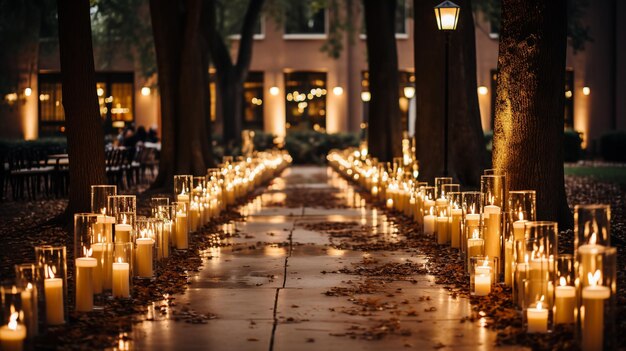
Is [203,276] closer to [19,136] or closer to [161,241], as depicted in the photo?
[161,241]

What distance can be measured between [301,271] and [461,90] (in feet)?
30.8

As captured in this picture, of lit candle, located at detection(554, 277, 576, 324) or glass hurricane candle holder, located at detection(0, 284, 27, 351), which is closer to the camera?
glass hurricane candle holder, located at detection(0, 284, 27, 351)

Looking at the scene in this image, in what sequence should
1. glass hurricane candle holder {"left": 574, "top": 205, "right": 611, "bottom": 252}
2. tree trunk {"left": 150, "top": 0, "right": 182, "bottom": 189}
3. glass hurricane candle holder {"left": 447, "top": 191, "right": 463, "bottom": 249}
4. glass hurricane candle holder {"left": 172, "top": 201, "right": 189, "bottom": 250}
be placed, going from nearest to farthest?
glass hurricane candle holder {"left": 574, "top": 205, "right": 611, "bottom": 252}
glass hurricane candle holder {"left": 447, "top": 191, "right": 463, "bottom": 249}
glass hurricane candle holder {"left": 172, "top": 201, "right": 189, "bottom": 250}
tree trunk {"left": 150, "top": 0, "right": 182, "bottom": 189}

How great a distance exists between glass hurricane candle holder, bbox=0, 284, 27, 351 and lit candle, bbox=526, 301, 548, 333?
3513mm

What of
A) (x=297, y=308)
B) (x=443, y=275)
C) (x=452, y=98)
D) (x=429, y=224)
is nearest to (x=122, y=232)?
(x=297, y=308)

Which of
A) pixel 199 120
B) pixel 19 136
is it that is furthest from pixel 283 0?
pixel 199 120

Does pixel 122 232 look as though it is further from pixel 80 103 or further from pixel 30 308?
pixel 80 103

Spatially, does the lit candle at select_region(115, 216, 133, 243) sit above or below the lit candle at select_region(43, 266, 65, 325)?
above

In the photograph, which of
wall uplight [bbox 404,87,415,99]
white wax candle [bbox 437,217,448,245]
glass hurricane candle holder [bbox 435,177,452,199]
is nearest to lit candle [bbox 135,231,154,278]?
white wax candle [bbox 437,217,448,245]

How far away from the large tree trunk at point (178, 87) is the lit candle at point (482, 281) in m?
14.2

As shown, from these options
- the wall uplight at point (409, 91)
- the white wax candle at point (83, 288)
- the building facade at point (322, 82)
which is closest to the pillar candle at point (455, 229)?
the white wax candle at point (83, 288)

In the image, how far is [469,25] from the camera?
68.6 ft

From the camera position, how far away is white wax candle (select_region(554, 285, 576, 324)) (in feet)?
27.1

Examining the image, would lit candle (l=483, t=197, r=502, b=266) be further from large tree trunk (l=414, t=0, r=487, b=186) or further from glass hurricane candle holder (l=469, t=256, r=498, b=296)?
large tree trunk (l=414, t=0, r=487, b=186)
